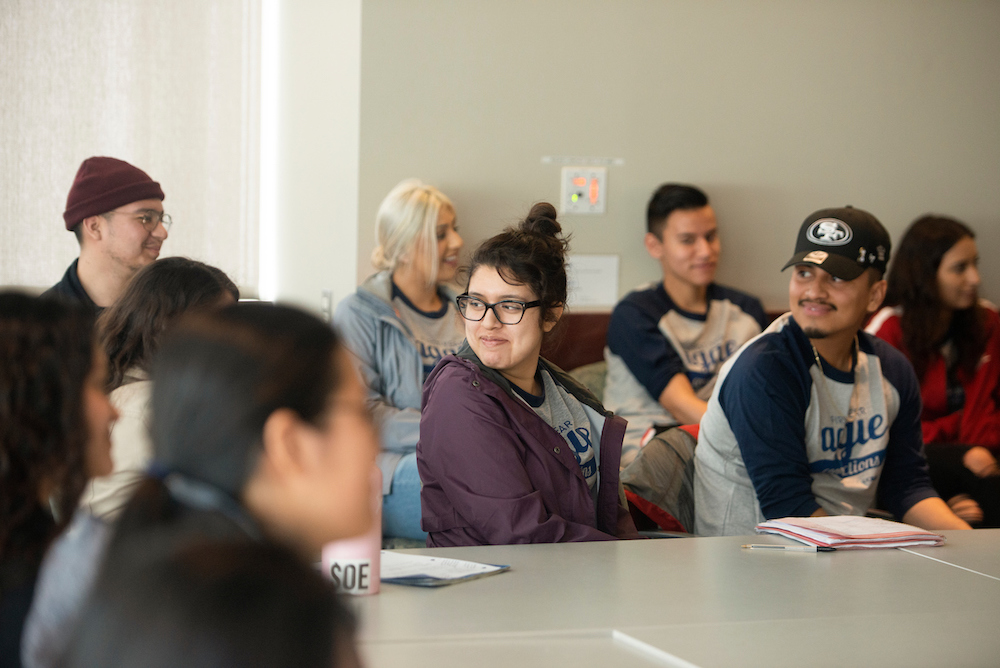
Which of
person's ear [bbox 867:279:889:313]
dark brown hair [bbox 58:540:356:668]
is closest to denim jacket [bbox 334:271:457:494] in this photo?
person's ear [bbox 867:279:889:313]

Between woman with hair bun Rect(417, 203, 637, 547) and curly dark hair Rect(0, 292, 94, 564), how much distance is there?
0.87m

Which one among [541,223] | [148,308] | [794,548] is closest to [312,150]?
[541,223]

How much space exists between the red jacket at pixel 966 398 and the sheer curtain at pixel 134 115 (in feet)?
8.52

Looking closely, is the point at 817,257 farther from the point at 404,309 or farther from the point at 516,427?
the point at 404,309

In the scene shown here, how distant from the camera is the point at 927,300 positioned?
11.8 ft

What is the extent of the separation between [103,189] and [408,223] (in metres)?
0.98

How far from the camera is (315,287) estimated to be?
12.9ft

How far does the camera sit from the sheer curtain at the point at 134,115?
11.4ft

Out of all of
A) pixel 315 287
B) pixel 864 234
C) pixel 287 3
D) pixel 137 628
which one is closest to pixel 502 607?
pixel 137 628

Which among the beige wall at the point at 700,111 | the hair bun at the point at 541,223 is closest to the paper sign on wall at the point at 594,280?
the beige wall at the point at 700,111

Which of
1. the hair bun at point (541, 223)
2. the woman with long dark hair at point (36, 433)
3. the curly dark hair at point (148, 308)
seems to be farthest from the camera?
the hair bun at point (541, 223)

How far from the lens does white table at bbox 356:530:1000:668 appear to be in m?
1.14

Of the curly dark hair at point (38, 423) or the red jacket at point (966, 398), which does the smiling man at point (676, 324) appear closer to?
the red jacket at point (966, 398)

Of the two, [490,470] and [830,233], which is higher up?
[830,233]
